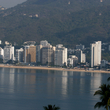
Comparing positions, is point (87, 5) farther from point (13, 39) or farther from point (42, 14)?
point (13, 39)

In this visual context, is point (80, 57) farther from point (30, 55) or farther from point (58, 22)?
point (58, 22)

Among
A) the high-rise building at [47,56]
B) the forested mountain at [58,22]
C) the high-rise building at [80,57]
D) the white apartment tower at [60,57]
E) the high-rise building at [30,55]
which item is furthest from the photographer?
the forested mountain at [58,22]

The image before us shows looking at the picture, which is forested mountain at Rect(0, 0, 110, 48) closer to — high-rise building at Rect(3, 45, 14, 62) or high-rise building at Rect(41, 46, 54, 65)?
high-rise building at Rect(3, 45, 14, 62)

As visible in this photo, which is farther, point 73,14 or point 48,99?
point 73,14

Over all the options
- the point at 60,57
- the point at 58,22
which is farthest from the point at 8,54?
the point at 58,22

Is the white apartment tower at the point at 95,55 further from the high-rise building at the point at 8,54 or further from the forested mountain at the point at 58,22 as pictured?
the forested mountain at the point at 58,22

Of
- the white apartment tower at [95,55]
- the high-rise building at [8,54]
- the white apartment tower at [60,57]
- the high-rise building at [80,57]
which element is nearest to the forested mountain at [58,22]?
A: the high-rise building at [8,54]

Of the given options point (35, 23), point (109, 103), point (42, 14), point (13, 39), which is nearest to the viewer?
point (109, 103)

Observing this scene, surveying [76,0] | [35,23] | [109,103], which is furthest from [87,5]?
[109,103]
